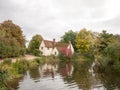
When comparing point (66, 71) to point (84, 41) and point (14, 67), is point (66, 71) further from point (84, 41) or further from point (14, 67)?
point (84, 41)

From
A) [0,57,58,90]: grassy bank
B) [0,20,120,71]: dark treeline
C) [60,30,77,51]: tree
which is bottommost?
[0,57,58,90]: grassy bank

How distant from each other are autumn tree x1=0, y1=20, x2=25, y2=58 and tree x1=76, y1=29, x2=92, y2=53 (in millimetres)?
17566

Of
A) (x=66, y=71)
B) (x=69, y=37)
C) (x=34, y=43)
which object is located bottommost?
(x=66, y=71)

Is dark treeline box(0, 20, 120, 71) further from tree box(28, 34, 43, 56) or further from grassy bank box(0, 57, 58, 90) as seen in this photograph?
grassy bank box(0, 57, 58, 90)

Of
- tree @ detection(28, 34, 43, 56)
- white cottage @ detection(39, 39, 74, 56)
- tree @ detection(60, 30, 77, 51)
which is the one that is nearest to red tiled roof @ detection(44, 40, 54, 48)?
white cottage @ detection(39, 39, 74, 56)

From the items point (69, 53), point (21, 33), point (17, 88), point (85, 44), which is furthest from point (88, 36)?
point (17, 88)

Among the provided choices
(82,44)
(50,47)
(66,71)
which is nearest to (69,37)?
(50,47)

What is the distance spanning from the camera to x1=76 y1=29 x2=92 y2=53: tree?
70012 mm

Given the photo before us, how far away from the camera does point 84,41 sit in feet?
231

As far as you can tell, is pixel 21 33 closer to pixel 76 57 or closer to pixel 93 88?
pixel 76 57

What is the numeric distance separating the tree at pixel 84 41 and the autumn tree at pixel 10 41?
17566mm

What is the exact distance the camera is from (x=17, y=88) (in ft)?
67.2

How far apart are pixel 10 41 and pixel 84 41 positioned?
26853mm

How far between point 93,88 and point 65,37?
2826 inches
